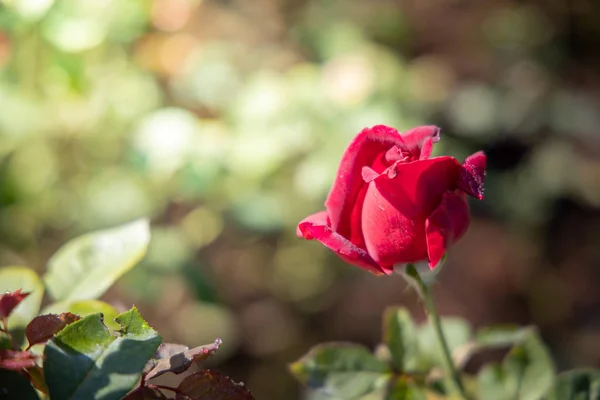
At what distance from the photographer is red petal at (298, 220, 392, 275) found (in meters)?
0.47

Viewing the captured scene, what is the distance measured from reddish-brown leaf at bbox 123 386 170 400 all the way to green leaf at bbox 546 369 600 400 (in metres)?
0.37

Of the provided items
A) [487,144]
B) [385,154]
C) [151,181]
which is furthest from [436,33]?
[385,154]

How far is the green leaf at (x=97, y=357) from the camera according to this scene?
42 cm

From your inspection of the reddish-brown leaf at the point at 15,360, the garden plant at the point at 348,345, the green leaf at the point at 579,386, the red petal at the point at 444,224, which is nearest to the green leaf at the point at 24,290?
the garden plant at the point at 348,345

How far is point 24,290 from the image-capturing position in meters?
0.60

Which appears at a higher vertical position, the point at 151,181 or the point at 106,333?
the point at 106,333

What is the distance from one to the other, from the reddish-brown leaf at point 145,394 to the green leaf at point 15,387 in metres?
0.06

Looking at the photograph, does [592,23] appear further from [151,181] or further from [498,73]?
[151,181]

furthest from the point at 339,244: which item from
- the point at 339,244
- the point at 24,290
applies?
the point at 24,290

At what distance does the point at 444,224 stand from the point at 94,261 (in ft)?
1.11

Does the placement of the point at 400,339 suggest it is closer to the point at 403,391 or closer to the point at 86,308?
the point at 403,391

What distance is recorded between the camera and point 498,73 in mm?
2170

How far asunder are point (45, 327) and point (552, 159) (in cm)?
171

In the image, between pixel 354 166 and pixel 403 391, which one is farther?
pixel 403 391
